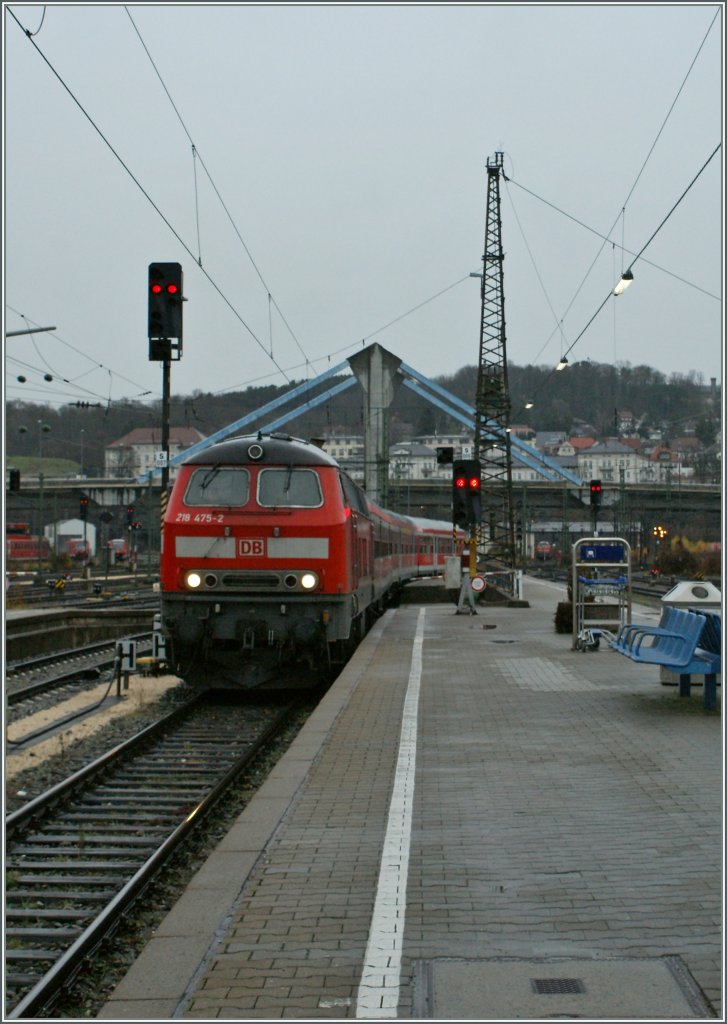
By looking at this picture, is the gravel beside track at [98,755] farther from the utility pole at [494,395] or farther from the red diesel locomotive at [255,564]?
the utility pole at [494,395]

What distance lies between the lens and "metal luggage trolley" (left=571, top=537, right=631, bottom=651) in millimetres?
16609

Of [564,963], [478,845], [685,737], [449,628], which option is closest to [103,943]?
[478,845]

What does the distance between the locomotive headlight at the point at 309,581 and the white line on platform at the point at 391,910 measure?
4.99m

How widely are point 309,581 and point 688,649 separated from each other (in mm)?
4879

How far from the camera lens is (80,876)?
23.7 feet

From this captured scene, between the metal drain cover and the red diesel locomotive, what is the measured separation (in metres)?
9.27

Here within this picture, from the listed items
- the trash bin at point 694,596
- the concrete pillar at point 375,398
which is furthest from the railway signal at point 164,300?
the concrete pillar at point 375,398

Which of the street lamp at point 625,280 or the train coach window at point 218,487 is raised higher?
the street lamp at point 625,280

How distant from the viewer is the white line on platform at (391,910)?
4.33m

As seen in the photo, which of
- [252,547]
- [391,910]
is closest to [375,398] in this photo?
[252,547]

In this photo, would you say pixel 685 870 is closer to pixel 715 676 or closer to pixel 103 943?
pixel 103 943

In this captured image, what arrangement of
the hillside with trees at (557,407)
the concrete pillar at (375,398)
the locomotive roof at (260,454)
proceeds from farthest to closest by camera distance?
the concrete pillar at (375,398)
the hillside with trees at (557,407)
the locomotive roof at (260,454)

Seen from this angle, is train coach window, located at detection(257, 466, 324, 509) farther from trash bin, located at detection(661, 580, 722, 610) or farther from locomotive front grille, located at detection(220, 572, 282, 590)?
trash bin, located at detection(661, 580, 722, 610)

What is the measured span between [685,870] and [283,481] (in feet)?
30.6
